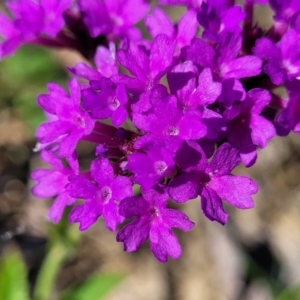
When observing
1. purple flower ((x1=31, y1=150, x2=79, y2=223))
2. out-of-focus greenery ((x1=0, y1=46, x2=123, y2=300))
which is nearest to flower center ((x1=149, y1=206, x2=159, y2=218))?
purple flower ((x1=31, y1=150, x2=79, y2=223))

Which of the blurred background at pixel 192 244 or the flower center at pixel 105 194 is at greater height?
the flower center at pixel 105 194

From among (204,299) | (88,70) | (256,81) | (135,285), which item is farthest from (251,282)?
(88,70)

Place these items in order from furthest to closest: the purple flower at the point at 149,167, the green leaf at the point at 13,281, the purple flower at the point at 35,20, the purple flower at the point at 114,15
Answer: the green leaf at the point at 13,281 < the purple flower at the point at 114,15 < the purple flower at the point at 35,20 < the purple flower at the point at 149,167

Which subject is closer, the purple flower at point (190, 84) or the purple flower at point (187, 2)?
the purple flower at point (190, 84)

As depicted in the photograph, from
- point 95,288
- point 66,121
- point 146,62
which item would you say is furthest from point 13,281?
point 146,62

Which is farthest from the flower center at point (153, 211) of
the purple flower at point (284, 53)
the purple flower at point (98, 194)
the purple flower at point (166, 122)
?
the purple flower at point (284, 53)

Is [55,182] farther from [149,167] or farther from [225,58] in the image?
[225,58]

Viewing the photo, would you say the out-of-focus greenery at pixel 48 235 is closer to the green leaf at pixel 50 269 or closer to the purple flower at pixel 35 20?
the green leaf at pixel 50 269

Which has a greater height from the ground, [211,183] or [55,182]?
[211,183]
